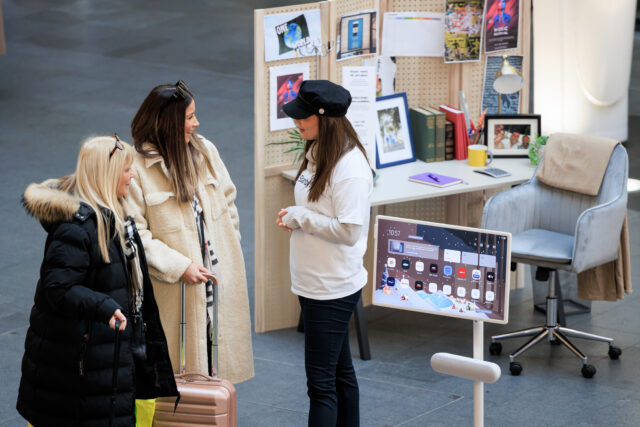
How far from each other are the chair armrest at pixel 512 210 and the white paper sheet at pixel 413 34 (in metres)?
1.00

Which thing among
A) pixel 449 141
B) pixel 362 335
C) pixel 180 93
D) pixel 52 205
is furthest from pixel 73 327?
pixel 449 141

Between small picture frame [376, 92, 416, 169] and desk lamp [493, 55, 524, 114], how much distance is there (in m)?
0.55

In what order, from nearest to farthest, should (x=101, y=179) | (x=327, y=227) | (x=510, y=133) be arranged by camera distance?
(x=101, y=179) < (x=327, y=227) < (x=510, y=133)

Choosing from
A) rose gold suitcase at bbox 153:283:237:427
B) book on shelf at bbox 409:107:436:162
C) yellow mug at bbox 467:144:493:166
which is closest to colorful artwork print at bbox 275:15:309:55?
book on shelf at bbox 409:107:436:162

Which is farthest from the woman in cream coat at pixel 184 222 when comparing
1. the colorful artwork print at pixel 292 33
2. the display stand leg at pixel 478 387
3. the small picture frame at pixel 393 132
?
the small picture frame at pixel 393 132

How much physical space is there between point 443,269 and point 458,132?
2.45 metres

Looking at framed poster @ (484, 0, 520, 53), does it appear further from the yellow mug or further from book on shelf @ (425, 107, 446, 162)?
the yellow mug

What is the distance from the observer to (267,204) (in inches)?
216

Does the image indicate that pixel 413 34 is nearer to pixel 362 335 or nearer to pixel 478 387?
pixel 362 335

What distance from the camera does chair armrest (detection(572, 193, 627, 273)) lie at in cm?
497

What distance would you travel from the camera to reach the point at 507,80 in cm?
575

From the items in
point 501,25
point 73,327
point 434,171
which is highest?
point 501,25

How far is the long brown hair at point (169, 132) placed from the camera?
3.78m

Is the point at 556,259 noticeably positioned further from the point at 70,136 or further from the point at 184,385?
the point at 70,136
